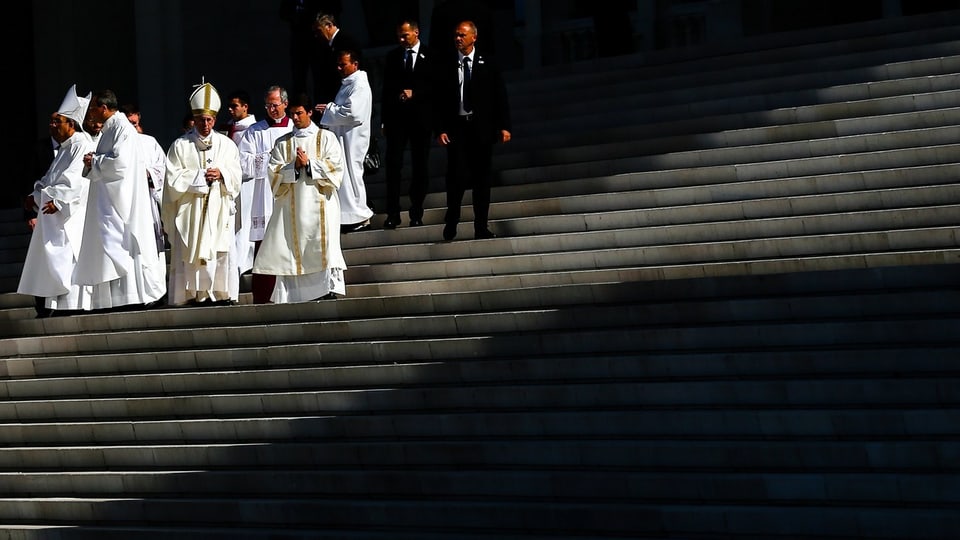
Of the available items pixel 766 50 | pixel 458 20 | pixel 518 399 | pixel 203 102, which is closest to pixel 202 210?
pixel 203 102

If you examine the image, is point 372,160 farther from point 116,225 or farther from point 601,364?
point 601,364

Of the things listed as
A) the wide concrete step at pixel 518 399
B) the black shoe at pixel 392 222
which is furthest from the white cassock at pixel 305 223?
the wide concrete step at pixel 518 399

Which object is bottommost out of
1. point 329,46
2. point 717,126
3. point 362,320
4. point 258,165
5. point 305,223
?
point 362,320

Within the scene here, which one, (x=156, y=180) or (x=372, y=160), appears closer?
(x=156, y=180)

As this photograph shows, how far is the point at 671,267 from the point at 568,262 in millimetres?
1040

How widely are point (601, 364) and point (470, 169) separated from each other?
3444mm

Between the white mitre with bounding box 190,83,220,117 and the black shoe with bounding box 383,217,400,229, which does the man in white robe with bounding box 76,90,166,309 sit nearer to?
the white mitre with bounding box 190,83,220,117

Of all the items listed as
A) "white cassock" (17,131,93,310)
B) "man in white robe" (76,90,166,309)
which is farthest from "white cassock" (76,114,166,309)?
"white cassock" (17,131,93,310)

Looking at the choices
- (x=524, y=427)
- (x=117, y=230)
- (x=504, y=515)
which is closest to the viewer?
(x=504, y=515)

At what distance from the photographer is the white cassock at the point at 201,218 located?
13.5 meters

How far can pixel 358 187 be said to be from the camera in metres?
14.5

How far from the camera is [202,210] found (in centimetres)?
1374

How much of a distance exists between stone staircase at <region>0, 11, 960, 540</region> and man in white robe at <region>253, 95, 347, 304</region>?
412 millimetres

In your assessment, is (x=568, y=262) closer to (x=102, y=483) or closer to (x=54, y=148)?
(x=102, y=483)
